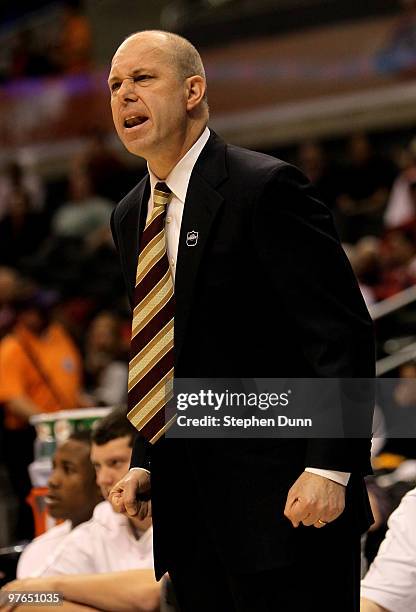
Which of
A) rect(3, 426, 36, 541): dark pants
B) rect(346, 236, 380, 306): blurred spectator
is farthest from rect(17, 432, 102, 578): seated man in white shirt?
rect(346, 236, 380, 306): blurred spectator

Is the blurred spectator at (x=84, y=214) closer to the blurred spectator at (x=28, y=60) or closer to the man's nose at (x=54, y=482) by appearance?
the blurred spectator at (x=28, y=60)

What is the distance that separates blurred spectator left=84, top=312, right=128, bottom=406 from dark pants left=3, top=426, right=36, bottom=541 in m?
1.23

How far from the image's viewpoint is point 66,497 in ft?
13.7

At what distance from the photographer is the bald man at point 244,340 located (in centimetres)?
226

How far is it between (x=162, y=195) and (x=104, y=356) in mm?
5962

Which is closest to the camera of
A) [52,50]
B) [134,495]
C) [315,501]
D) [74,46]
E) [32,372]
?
[315,501]

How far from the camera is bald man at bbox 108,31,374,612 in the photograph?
2.26 m

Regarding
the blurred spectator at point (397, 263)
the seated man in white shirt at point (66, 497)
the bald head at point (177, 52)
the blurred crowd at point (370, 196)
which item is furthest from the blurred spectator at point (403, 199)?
the bald head at point (177, 52)

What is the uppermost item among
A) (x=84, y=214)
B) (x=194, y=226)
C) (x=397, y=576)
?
(x=84, y=214)

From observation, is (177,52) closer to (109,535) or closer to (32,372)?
(109,535)

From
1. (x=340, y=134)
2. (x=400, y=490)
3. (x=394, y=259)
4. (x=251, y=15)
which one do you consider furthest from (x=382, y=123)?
(x=400, y=490)

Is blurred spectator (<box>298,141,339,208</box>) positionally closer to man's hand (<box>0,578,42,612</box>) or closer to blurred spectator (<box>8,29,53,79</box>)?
blurred spectator (<box>8,29,53,79</box>)

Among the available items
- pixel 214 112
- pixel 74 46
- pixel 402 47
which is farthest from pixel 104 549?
pixel 74 46

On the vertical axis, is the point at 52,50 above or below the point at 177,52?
above
